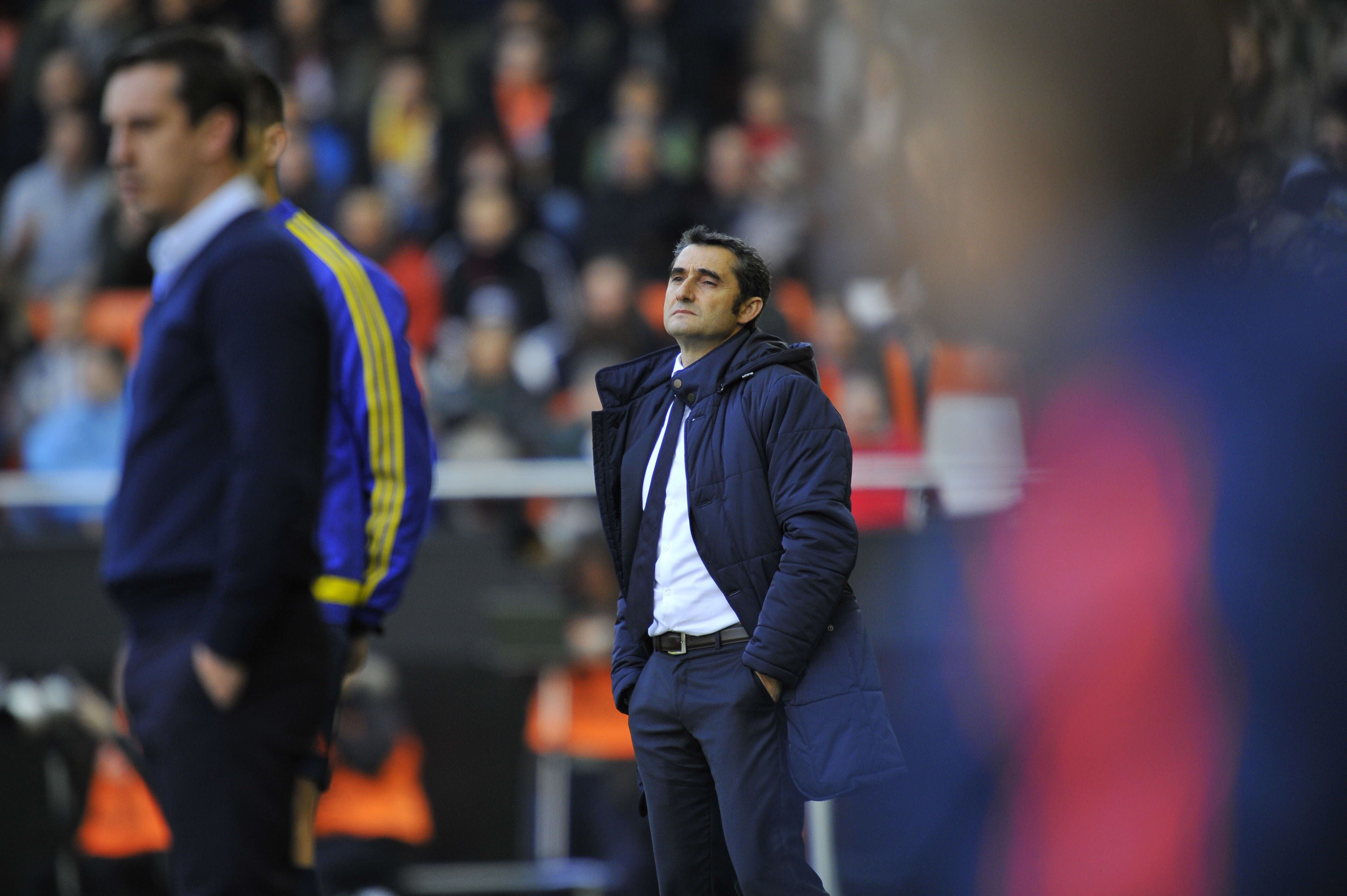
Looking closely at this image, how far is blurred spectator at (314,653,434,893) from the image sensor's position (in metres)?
5.50

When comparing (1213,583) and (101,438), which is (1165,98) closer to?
(1213,583)

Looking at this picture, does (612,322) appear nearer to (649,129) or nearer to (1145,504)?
(649,129)

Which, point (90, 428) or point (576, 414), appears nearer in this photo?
point (576, 414)

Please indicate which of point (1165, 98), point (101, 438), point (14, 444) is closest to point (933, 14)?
point (1165, 98)

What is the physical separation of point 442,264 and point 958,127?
4021mm

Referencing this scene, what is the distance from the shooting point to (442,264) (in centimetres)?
777

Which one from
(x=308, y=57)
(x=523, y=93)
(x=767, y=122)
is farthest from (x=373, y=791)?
(x=308, y=57)

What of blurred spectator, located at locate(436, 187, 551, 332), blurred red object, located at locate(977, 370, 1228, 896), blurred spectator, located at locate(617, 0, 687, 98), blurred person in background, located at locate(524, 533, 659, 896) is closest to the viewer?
blurred red object, located at locate(977, 370, 1228, 896)

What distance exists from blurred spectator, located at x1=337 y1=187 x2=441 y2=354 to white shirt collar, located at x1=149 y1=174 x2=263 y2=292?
5271mm

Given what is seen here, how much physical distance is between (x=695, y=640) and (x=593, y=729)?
2.91 metres

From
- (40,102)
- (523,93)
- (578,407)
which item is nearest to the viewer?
(578,407)

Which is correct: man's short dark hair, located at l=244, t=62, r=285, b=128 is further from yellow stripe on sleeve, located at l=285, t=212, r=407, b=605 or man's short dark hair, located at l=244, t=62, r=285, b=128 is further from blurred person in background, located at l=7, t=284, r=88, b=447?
blurred person in background, located at l=7, t=284, r=88, b=447

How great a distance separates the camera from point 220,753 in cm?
204

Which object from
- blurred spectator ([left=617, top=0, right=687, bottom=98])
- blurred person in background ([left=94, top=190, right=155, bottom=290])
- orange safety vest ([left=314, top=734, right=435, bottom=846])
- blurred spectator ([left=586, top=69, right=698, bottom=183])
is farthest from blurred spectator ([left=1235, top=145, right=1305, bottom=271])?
blurred person in background ([left=94, top=190, right=155, bottom=290])
